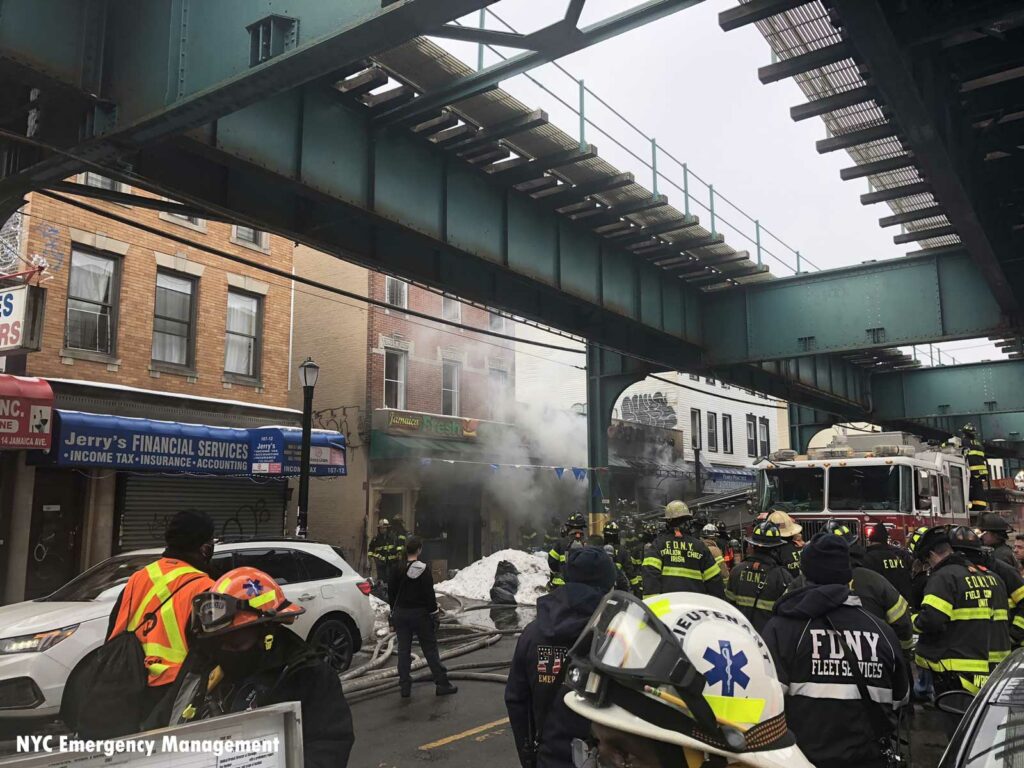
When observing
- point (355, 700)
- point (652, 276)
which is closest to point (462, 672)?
point (355, 700)

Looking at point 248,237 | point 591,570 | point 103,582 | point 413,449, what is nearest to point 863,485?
point 591,570

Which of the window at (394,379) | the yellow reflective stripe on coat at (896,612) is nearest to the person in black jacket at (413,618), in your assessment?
the yellow reflective stripe on coat at (896,612)

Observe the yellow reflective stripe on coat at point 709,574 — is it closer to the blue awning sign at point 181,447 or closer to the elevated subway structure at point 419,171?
the elevated subway structure at point 419,171

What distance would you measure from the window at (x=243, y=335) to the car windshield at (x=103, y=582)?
10.4 m

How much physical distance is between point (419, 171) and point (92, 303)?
9421 millimetres

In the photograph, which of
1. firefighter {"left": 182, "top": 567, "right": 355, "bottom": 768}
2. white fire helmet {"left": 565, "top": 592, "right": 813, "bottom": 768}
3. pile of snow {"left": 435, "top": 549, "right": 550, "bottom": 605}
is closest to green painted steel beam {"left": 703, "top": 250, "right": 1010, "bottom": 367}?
pile of snow {"left": 435, "top": 549, "right": 550, "bottom": 605}

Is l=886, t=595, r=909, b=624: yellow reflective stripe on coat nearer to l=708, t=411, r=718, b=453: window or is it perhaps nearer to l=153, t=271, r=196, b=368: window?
l=153, t=271, r=196, b=368: window

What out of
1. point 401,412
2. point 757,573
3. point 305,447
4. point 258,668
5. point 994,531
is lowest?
point 757,573

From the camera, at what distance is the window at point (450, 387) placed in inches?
1045

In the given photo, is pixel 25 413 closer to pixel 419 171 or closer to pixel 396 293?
pixel 419 171

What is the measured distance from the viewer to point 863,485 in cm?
1255

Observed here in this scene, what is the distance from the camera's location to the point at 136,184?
23.6ft

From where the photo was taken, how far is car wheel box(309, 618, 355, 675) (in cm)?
927

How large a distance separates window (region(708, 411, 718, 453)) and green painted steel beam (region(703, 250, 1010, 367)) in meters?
24.8
